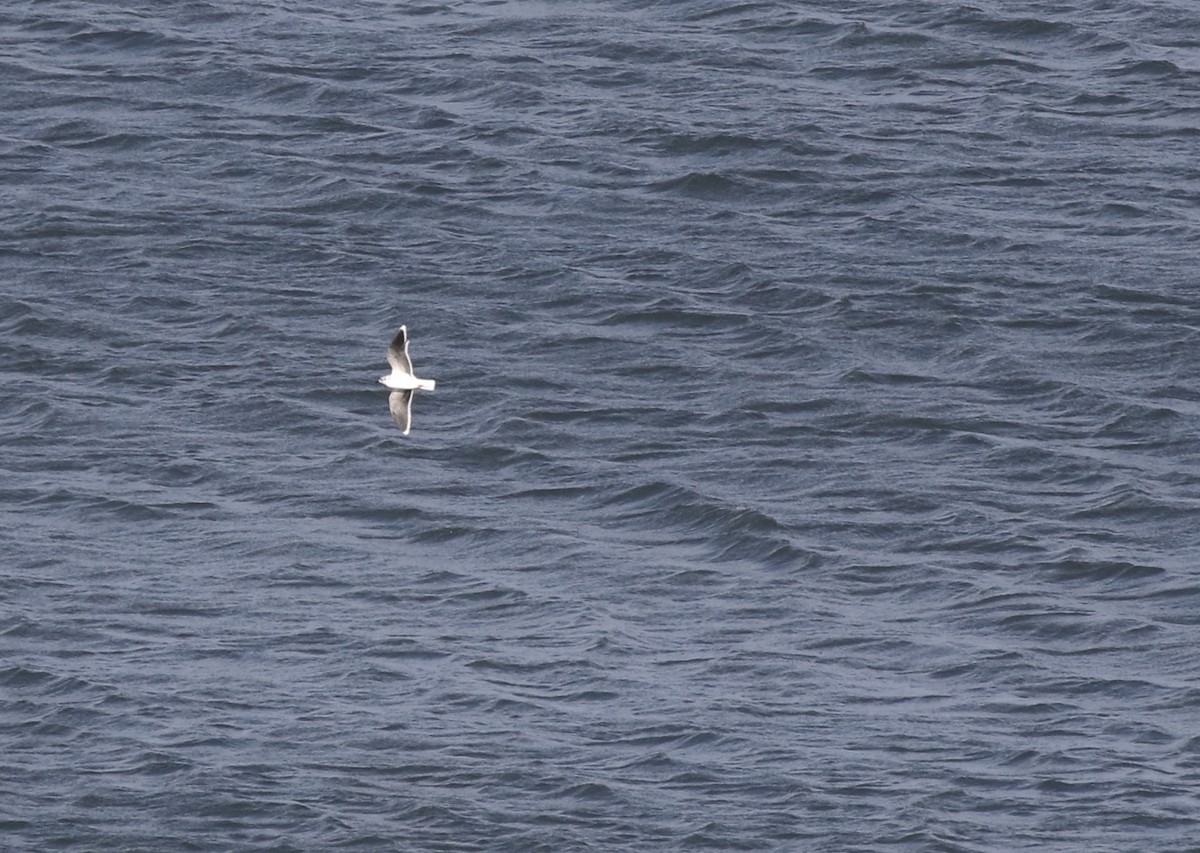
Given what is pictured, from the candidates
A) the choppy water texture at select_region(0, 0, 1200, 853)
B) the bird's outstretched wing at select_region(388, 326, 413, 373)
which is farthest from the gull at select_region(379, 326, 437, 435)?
the choppy water texture at select_region(0, 0, 1200, 853)

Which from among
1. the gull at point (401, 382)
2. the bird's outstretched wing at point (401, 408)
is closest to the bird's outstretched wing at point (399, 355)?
the gull at point (401, 382)

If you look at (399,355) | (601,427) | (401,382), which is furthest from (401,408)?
(601,427)

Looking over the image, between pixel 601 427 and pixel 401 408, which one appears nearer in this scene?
pixel 401 408

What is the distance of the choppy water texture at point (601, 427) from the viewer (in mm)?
45875

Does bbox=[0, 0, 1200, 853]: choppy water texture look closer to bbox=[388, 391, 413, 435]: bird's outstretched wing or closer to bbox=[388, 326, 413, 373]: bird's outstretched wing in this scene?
bbox=[388, 391, 413, 435]: bird's outstretched wing

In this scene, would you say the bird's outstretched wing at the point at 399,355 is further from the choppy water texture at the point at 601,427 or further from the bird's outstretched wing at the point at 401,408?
the choppy water texture at the point at 601,427

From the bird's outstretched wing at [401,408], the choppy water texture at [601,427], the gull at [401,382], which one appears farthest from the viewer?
the choppy water texture at [601,427]

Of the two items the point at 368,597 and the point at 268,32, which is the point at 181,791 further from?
the point at 268,32

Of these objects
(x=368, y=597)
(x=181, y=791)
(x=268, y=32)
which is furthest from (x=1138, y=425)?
(x=268, y=32)

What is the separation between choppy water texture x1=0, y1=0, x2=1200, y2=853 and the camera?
4588 cm

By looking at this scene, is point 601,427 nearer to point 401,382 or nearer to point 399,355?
point 399,355

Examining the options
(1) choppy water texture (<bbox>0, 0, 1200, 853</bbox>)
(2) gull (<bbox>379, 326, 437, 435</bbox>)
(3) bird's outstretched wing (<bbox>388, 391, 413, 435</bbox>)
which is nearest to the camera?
(2) gull (<bbox>379, 326, 437, 435</bbox>)

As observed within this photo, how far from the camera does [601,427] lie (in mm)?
55875

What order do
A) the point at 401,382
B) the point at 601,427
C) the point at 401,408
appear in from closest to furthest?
the point at 401,382, the point at 401,408, the point at 601,427
